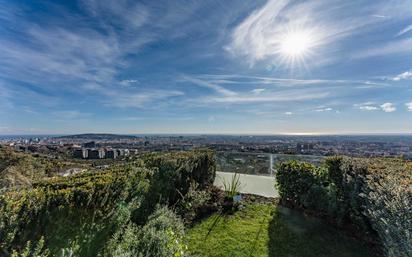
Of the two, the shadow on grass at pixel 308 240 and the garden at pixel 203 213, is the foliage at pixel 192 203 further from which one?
the shadow on grass at pixel 308 240

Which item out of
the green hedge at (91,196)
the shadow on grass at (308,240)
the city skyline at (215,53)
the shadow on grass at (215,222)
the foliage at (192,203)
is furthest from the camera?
the city skyline at (215,53)

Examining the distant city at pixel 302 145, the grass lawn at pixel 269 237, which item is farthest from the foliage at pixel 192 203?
the distant city at pixel 302 145

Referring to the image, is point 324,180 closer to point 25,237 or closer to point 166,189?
point 166,189

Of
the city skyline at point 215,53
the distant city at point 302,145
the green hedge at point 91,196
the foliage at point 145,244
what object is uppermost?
the city skyline at point 215,53

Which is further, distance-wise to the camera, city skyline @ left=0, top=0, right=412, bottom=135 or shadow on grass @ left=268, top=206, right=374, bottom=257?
city skyline @ left=0, top=0, right=412, bottom=135

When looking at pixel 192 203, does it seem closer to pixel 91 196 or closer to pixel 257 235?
pixel 257 235

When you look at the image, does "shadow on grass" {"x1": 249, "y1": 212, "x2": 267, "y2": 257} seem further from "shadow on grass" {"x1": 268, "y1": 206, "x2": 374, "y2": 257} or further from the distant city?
the distant city

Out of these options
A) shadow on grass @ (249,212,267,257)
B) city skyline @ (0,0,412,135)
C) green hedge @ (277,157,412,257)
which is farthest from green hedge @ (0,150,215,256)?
city skyline @ (0,0,412,135)
